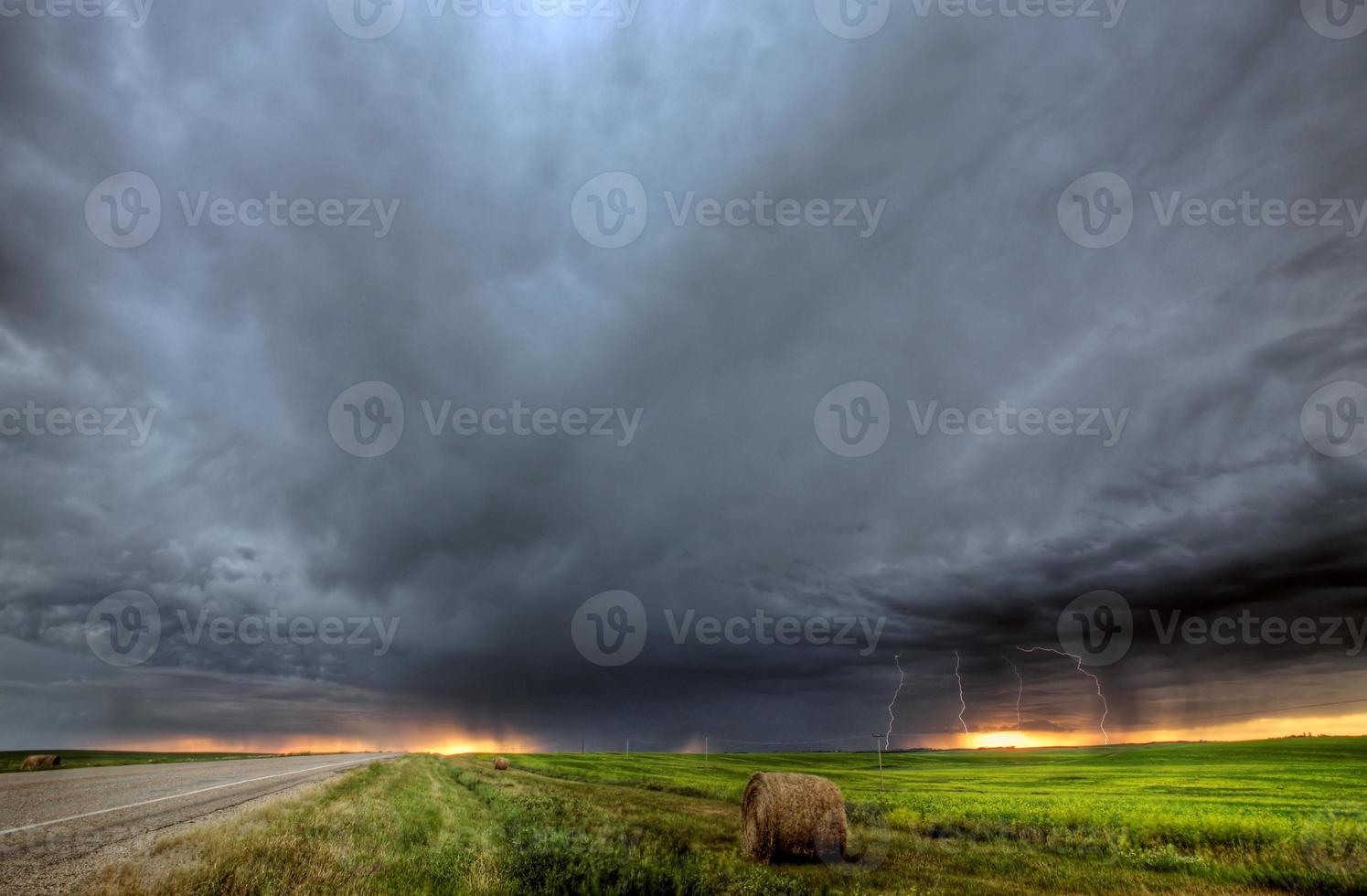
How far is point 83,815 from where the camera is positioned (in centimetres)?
1764

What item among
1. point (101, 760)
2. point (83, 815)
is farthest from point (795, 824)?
point (101, 760)

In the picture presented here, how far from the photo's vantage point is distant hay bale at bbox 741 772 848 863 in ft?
62.1

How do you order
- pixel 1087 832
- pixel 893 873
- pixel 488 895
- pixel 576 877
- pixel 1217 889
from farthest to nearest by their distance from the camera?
pixel 1087 832 → pixel 893 873 → pixel 1217 889 → pixel 576 877 → pixel 488 895

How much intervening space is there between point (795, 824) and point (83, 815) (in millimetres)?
19308

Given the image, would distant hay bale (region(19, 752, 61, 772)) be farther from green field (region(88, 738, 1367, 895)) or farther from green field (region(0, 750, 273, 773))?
green field (region(88, 738, 1367, 895))

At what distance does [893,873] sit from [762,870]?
10.3 feet

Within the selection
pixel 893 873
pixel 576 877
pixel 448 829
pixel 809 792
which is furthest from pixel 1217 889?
pixel 448 829

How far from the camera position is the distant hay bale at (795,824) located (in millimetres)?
18938

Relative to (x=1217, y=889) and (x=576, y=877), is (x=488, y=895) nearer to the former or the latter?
(x=576, y=877)

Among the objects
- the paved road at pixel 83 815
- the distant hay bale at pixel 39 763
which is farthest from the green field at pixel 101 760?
the paved road at pixel 83 815

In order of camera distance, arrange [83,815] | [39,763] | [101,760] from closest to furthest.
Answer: [83,815], [39,763], [101,760]

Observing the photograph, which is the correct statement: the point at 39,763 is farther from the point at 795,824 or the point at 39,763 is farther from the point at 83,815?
the point at 795,824

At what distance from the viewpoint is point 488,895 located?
10.6 meters

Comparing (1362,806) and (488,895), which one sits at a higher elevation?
(488,895)
